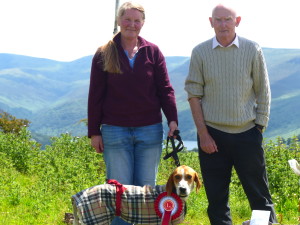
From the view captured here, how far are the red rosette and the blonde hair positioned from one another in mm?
1087

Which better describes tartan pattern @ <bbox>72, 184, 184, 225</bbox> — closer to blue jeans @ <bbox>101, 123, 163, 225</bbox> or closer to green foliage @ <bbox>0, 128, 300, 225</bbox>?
blue jeans @ <bbox>101, 123, 163, 225</bbox>

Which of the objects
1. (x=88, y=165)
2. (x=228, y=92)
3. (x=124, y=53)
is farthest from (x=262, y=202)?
(x=88, y=165)

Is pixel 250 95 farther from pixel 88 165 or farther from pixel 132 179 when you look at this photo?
pixel 88 165

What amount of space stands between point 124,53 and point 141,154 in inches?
34.3

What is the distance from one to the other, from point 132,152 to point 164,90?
600 millimetres

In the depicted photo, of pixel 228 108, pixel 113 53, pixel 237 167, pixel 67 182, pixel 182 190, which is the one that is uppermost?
pixel 113 53

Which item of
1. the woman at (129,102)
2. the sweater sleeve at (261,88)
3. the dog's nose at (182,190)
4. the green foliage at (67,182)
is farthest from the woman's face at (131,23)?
the green foliage at (67,182)

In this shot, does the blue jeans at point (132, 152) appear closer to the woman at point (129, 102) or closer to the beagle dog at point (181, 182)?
the woman at point (129, 102)

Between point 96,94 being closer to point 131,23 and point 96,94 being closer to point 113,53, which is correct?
point 113,53

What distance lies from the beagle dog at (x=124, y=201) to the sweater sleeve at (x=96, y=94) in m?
0.54

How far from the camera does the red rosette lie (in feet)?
13.9

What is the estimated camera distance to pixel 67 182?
7.68m

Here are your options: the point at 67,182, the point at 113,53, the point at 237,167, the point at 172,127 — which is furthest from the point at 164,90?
the point at 67,182

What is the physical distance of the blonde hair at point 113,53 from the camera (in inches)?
169
